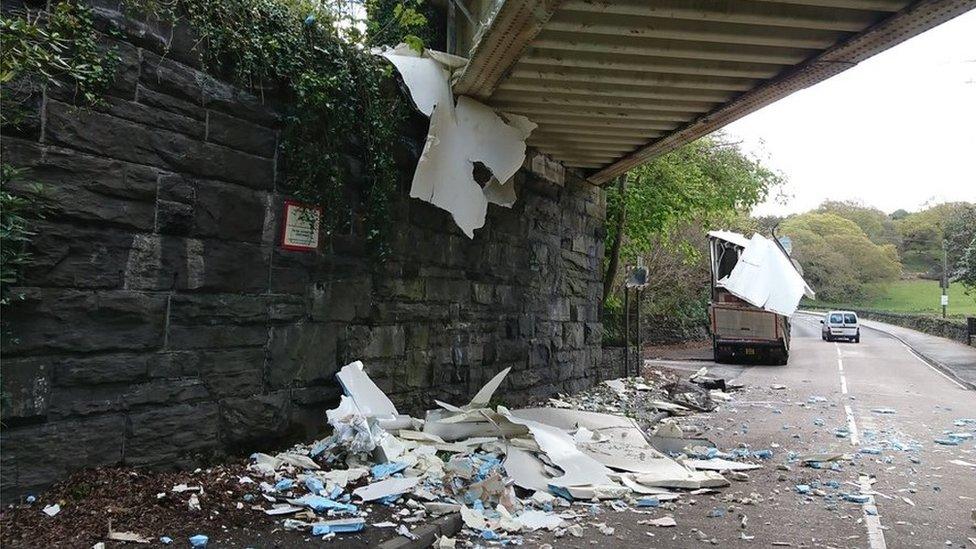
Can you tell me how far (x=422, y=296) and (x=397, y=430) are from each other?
1.54 m

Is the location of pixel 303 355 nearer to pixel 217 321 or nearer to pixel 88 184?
pixel 217 321

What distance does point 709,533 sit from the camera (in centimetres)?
468

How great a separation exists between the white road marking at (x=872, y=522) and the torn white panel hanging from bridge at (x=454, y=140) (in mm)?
4376

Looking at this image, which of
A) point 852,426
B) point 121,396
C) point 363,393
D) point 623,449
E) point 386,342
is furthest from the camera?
point 852,426

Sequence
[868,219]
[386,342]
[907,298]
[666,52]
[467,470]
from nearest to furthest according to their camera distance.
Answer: [467,470], [666,52], [386,342], [907,298], [868,219]

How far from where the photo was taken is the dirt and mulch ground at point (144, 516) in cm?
350

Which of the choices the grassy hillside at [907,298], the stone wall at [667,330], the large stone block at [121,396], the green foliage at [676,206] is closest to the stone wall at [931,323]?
the grassy hillside at [907,298]

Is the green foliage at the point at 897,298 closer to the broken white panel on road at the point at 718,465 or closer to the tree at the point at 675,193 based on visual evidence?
the tree at the point at 675,193

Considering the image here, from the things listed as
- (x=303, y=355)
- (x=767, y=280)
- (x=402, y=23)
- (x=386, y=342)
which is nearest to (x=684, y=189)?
(x=767, y=280)

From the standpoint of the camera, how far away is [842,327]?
32.8 m

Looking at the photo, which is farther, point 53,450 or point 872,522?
point 872,522

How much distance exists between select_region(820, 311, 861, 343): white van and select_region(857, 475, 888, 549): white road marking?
30122 millimetres

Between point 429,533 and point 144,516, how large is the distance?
5.56 ft

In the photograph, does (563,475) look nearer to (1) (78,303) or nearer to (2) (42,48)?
(1) (78,303)
